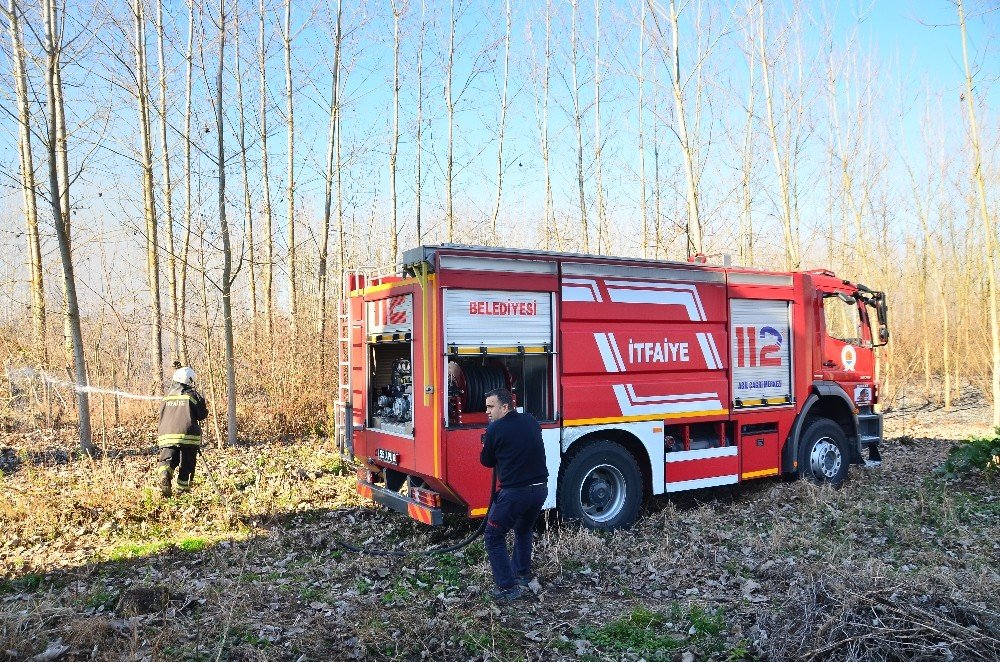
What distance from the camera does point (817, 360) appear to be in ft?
32.4

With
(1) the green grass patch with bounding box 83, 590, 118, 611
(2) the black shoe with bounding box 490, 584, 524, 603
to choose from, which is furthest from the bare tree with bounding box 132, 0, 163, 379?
(2) the black shoe with bounding box 490, 584, 524, 603

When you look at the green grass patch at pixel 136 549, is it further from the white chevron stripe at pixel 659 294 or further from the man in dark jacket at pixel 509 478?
the white chevron stripe at pixel 659 294

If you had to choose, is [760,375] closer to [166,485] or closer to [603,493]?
[603,493]

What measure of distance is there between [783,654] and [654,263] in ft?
15.2

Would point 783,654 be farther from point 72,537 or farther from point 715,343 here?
point 72,537

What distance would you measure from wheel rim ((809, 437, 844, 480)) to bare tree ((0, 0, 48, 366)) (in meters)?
11.1

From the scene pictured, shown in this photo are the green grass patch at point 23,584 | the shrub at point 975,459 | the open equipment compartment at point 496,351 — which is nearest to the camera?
the green grass patch at point 23,584

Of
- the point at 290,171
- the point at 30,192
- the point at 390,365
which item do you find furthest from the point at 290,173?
the point at 390,365

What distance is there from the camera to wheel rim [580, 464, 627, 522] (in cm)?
784

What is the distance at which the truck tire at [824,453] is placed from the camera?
973 centimetres

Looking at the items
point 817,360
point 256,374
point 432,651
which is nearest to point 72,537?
point 432,651

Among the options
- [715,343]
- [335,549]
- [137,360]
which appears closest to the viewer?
[335,549]

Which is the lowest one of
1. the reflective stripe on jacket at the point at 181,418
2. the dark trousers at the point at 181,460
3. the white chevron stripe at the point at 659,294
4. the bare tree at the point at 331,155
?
the dark trousers at the point at 181,460

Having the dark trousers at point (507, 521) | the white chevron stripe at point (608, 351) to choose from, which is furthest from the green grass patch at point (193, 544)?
the white chevron stripe at point (608, 351)
